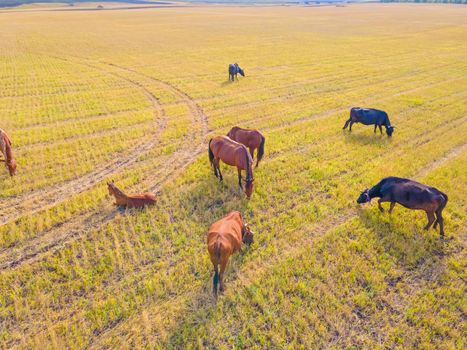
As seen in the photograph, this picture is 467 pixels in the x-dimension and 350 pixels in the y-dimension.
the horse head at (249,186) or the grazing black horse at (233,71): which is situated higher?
the grazing black horse at (233,71)

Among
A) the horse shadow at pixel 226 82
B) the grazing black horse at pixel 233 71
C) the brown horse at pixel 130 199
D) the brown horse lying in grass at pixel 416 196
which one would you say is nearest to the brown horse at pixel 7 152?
the brown horse at pixel 130 199

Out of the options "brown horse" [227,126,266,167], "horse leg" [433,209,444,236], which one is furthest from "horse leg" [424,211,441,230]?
"brown horse" [227,126,266,167]

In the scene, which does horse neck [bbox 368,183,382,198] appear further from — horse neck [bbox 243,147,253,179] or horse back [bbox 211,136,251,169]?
horse back [bbox 211,136,251,169]

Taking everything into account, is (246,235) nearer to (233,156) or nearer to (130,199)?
(233,156)

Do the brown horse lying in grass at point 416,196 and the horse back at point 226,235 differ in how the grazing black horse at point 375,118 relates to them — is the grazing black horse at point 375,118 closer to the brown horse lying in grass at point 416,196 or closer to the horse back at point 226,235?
the brown horse lying in grass at point 416,196

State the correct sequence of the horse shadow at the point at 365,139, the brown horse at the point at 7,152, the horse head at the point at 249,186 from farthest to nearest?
the horse shadow at the point at 365,139 → the brown horse at the point at 7,152 → the horse head at the point at 249,186

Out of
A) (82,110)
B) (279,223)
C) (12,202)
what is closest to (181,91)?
(82,110)
